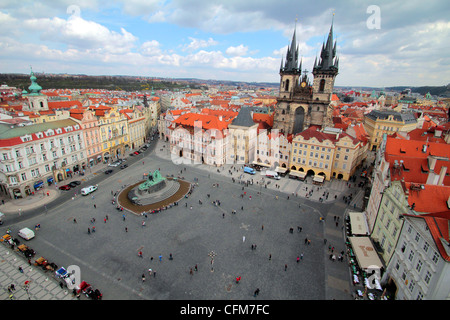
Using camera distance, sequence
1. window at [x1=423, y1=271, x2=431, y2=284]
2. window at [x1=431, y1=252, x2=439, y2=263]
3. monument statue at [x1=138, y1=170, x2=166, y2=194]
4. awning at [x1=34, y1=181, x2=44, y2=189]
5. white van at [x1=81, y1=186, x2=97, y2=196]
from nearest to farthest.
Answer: window at [x1=431, y1=252, x2=439, y2=263] → window at [x1=423, y1=271, x2=431, y2=284] → white van at [x1=81, y1=186, x2=97, y2=196] → monument statue at [x1=138, y1=170, x2=166, y2=194] → awning at [x1=34, y1=181, x2=44, y2=189]

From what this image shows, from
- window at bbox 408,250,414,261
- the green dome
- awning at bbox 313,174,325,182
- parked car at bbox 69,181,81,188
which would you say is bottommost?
parked car at bbox 69,181,81,188

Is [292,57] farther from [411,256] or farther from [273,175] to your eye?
[411,256]

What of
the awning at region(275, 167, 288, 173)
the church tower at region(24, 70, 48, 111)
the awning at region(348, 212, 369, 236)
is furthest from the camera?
the church tower at region(24, 70, 48, 111)

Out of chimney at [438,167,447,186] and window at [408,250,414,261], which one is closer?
window at [408,250,414,261]

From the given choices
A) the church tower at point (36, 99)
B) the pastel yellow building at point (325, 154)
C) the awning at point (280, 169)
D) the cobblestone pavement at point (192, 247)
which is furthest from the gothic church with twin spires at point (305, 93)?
the church tower at point (36, 99)

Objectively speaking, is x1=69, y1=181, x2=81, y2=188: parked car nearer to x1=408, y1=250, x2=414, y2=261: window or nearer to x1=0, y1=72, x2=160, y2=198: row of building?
x1=0, y1=72, x2=160, y2=198: row of building

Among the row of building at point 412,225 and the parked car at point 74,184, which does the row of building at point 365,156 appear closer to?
the row of building at point 412,225

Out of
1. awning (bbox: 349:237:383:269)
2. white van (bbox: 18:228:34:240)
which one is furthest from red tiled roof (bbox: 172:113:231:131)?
white van (bbox: 18:228:34:240)

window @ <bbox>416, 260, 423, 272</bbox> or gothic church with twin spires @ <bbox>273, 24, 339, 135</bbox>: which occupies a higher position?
gothic church with twin spires @ <bbox>273, 24, 339, 135</bbox>
